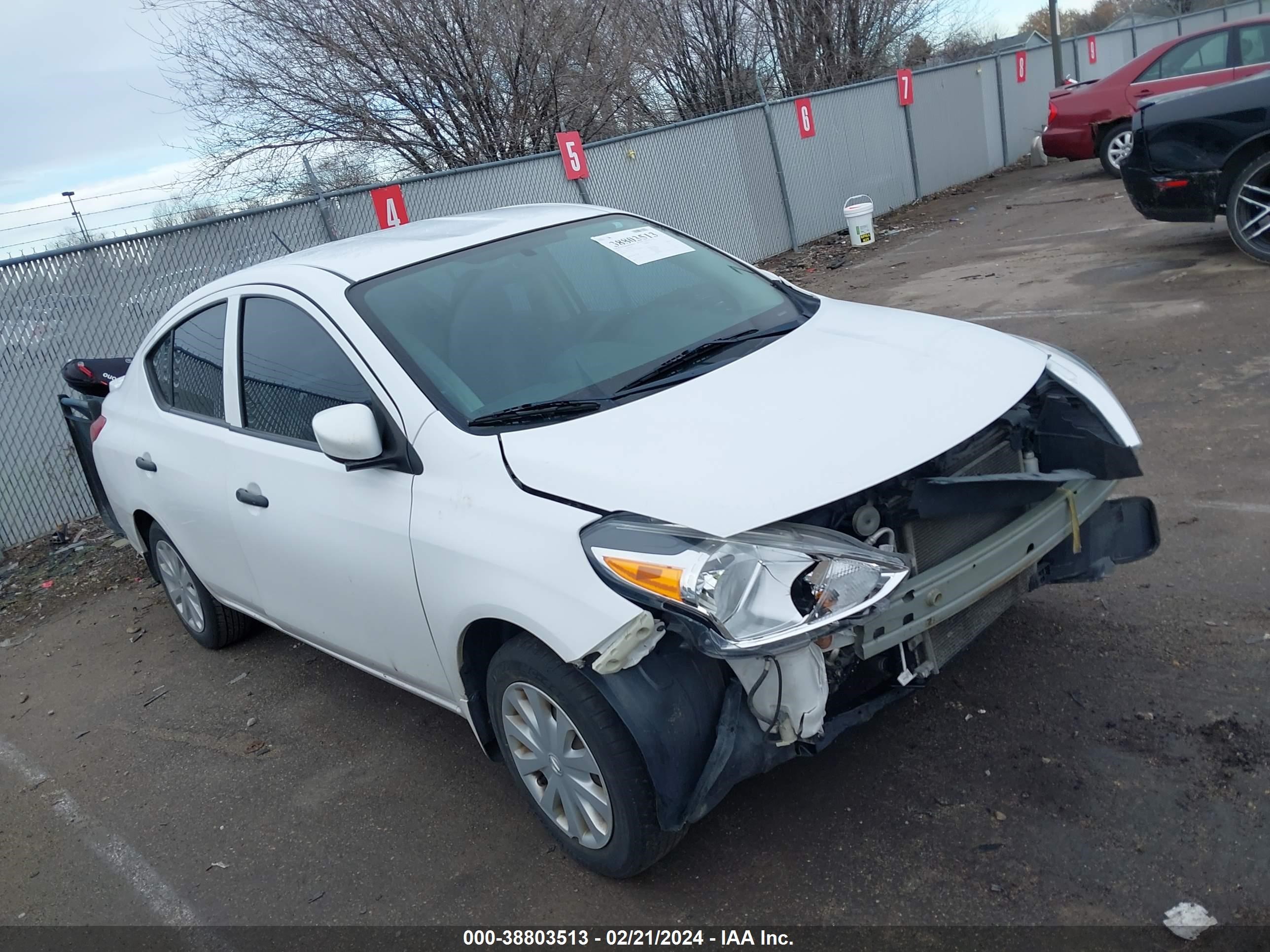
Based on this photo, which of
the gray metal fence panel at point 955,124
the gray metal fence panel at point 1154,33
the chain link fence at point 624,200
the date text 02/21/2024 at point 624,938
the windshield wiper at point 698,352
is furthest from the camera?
the gray metal fence panel at point 1154,33

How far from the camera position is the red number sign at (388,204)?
10094mm

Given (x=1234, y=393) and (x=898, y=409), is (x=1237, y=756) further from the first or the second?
(x=1234, y=393)

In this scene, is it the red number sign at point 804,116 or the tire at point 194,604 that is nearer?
the tire at point 194,604

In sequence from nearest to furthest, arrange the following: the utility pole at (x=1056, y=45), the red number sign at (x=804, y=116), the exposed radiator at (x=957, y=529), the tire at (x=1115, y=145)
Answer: the exposed radiator at (x=957, y=529) < the tire at (x=1115, y=145) < the red number sign at (x=804, y=116) < the utility pole at (x=1056, y=45)

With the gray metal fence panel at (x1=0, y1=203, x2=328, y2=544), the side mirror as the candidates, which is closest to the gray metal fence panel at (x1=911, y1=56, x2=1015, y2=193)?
the gray metal fence panel at (x1=0, y1=203, x2=328, y2=544)

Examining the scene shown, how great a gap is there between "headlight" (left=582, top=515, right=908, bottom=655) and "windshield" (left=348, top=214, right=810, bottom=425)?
73 centimetres

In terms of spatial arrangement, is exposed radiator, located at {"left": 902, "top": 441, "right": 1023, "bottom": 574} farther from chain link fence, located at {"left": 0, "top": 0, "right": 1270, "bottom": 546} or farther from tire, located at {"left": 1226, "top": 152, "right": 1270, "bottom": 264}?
chain link fence, located at {"left": 0, "top": 0, "right": 1270, "bottom": 546}

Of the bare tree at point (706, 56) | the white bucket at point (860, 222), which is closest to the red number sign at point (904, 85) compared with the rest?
the white bucket at point (860, 222)

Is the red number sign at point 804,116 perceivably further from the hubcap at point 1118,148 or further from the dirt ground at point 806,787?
the dirt ground at point 806,787

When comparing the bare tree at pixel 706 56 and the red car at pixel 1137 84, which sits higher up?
the bare tree at pixel 706 56

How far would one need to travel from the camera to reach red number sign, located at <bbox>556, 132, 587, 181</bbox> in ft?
38.4

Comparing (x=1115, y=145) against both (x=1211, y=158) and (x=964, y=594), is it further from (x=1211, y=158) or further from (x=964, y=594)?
(x=964, y=594)

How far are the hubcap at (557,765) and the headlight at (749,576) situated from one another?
0.51 meters

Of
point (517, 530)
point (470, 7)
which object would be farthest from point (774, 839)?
point (470, 7)
